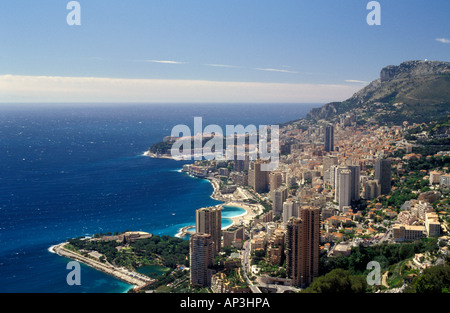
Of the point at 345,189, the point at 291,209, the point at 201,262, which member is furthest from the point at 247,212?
the point at 201,262

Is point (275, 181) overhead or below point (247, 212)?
overhead

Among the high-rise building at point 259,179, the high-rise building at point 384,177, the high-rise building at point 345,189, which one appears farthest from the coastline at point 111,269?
the high-rise building at point 259,179

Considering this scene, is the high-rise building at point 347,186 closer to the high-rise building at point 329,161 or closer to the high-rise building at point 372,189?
the high-rise building at point 372,189

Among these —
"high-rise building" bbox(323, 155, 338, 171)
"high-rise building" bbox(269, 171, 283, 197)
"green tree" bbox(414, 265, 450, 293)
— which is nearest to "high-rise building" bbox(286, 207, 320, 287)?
"green tree" bbox(414, 265, 450, 293)

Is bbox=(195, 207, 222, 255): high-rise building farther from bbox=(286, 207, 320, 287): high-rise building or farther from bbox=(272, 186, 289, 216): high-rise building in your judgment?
bbox=(272, 186, 289, 216): high-rise building

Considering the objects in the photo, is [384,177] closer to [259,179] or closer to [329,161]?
[329,161]

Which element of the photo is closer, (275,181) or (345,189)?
(345,189)
